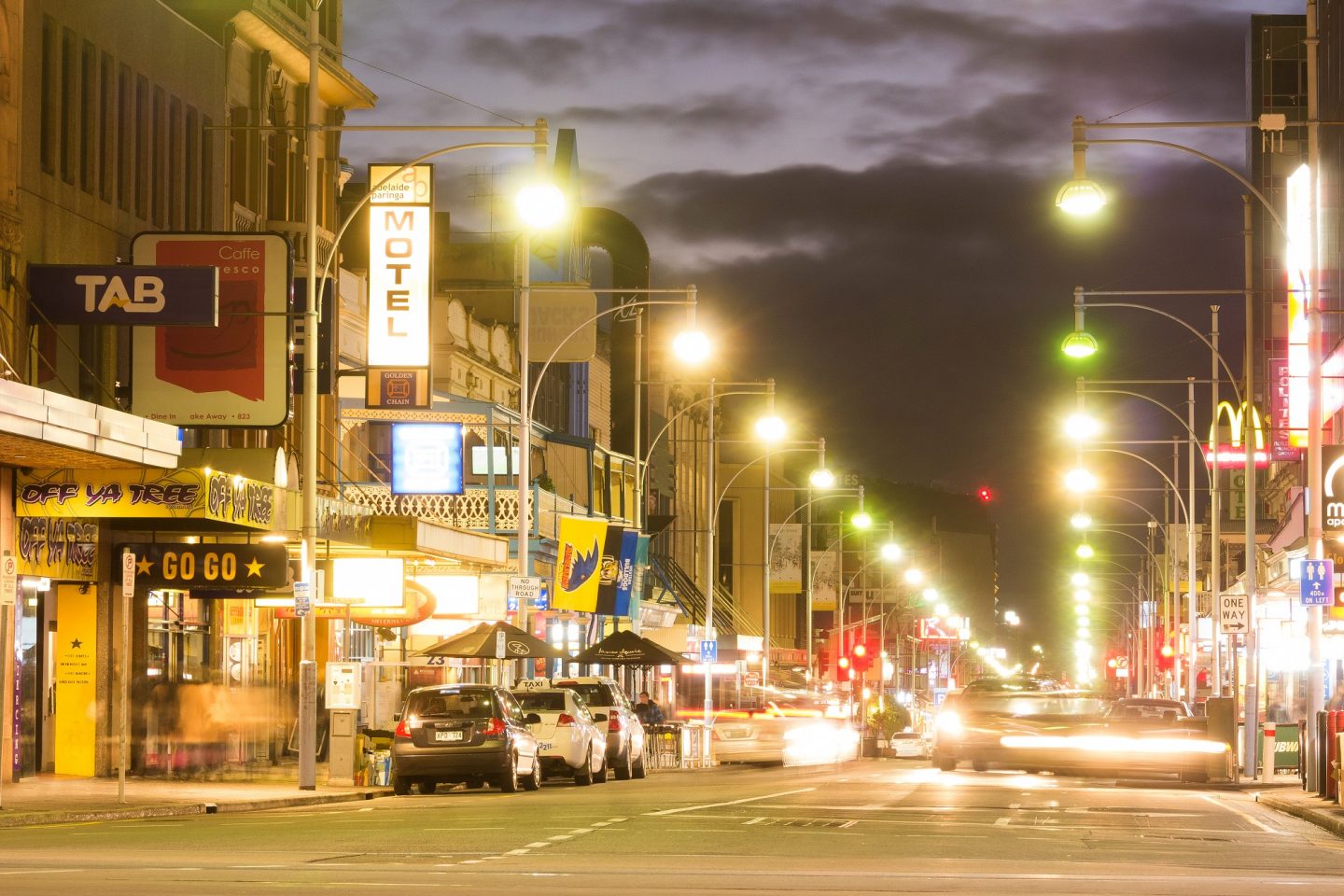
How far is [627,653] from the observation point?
149 ft

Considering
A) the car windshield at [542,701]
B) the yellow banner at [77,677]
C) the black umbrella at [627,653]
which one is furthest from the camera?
the black umbrella at [627,653]

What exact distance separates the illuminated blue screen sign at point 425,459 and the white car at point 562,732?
5487 mm

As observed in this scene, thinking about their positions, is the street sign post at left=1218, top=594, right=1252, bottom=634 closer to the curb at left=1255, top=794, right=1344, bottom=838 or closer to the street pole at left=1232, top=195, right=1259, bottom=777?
the street pole at left=1232, top=195, right=1259, bottom=777

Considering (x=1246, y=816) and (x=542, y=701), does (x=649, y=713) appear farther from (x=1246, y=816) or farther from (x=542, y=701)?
(x=1246, y=816)

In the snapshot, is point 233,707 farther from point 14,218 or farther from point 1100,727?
point 1100,727

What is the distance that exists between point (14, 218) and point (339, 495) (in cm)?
1273

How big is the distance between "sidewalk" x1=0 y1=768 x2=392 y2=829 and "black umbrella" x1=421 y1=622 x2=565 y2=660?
6079 mm

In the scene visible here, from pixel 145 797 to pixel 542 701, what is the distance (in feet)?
28.5

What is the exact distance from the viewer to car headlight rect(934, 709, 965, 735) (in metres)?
35.3

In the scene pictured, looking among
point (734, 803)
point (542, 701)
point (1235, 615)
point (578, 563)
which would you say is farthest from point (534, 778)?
point (578, 563)

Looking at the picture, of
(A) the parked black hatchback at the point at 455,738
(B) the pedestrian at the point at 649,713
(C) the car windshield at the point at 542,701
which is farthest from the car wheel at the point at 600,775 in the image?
(B) the pedestrian at the point at 649,713

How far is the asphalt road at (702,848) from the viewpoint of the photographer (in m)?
14.4

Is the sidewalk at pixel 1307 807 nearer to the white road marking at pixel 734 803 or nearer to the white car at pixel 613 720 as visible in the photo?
the white road marking at pixel 734 803

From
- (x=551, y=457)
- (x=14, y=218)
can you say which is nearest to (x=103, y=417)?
(x=14, y=218)
